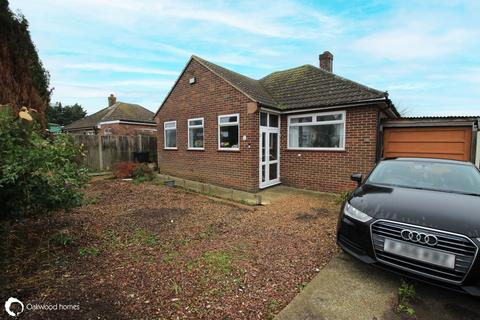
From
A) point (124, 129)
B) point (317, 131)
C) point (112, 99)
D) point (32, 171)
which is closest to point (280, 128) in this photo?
point (317, 131)

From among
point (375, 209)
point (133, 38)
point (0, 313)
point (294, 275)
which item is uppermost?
point (133, 38)

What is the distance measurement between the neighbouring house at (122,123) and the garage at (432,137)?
18.1 metres

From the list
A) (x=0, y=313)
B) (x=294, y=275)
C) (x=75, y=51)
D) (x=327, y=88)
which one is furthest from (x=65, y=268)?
Answer: (x=75, y=51)

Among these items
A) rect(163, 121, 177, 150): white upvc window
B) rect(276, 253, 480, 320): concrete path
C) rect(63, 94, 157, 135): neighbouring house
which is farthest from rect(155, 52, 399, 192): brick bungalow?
rect(63, 94, 157, 135): neighbouring house

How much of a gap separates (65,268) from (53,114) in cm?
Answer: 4172

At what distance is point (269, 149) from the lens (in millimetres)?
8289

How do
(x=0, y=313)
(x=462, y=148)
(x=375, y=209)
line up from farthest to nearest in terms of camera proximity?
(x=462, y=148) → (x=375, y=209) → (x=0, y=313)

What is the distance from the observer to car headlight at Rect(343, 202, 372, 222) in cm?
271

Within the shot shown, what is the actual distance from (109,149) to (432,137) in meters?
13.7

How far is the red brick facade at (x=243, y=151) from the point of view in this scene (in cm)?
698

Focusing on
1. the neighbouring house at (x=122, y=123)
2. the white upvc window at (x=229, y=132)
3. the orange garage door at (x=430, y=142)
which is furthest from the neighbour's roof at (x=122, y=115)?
the orange garage door at (x=430, y=142)

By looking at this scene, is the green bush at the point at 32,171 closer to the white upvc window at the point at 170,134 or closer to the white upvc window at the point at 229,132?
the white upvc window at the point at 229,132

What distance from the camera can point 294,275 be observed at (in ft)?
9.43

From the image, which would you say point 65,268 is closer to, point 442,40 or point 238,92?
point 238,92
